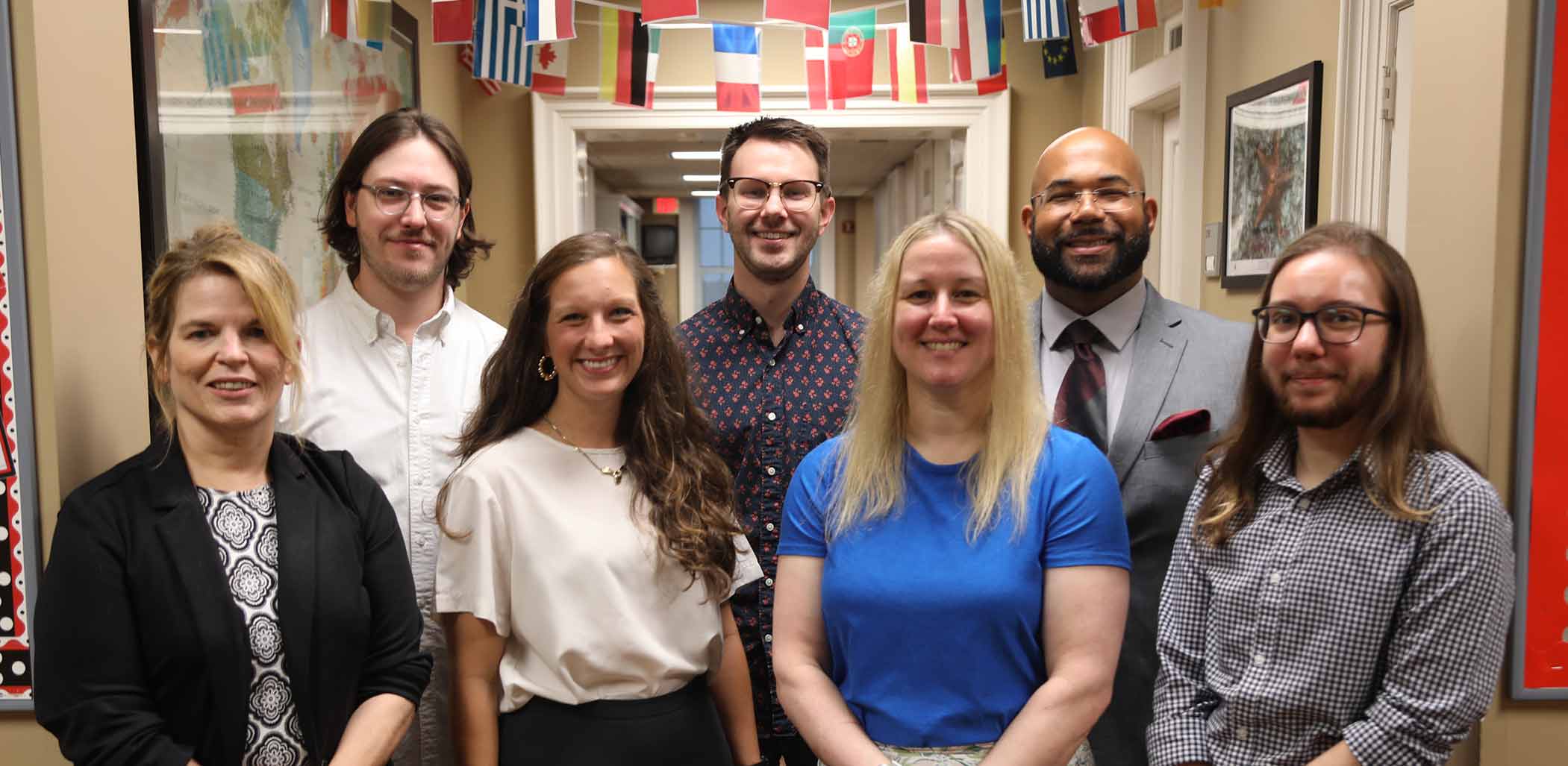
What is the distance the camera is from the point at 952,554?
4.89 feet

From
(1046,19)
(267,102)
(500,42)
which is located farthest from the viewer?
(500,42)

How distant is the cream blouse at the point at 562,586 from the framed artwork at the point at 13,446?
1.92ft

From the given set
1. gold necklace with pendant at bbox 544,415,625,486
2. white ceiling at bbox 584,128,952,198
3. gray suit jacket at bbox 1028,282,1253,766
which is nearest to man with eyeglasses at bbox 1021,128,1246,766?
gray suit jacket at bbox 1028,282,1253,766

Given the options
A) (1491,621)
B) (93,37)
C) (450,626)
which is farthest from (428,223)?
(1491,621)

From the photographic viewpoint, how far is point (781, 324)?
7.34 feet

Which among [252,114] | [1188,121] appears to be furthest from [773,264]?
[1188,121]

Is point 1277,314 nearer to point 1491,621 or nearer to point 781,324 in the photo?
point 1491,621

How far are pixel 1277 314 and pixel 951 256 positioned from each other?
0.44m

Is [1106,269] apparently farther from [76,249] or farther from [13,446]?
[13,446]

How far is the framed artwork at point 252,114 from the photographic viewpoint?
2.02 metres

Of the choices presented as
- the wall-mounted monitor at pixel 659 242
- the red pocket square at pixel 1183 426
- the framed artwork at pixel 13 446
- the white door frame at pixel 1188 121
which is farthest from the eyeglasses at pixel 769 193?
the wall-mounted monitor at pixel 659 242

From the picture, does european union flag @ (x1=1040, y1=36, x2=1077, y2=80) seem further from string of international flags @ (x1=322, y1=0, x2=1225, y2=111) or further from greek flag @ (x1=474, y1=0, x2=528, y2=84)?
greek flag @ (x1=474, y1=0, x2=528, y2=84)

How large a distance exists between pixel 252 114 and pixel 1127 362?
211cm

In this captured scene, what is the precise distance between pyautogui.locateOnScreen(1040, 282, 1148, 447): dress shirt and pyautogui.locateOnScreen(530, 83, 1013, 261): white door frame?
3290 millimetres
